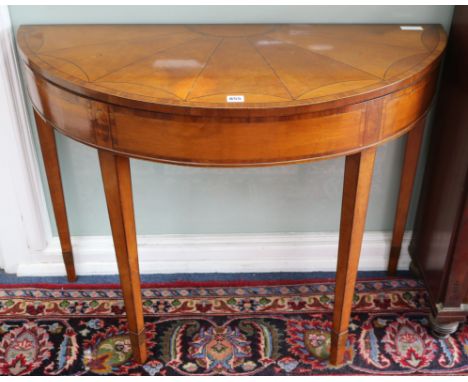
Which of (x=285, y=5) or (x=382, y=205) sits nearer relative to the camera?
(x=285, y=5)

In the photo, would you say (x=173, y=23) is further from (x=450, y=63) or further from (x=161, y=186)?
(x=450, y=63)

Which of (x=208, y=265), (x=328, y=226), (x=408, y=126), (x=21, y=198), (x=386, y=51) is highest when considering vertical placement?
(x=386, y=51)

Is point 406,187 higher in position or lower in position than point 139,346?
higher

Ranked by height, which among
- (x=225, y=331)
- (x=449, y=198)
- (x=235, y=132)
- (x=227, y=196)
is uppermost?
(x=235, y=132)

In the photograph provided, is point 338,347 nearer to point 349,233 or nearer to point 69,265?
point 349,233

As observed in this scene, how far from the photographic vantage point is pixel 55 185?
1.68 meters

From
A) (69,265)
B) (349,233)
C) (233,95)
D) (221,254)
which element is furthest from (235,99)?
(69,265)

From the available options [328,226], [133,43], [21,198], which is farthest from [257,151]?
[21,198]

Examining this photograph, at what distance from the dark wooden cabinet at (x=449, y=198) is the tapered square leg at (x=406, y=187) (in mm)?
50

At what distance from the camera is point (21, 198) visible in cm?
177

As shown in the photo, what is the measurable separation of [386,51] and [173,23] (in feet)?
1.82

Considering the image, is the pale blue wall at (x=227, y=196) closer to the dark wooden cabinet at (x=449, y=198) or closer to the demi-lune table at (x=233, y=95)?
the dark wooden cabinet at (x=449, y=198)

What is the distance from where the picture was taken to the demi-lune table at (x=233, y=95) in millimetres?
1110

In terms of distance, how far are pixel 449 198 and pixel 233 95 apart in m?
0.73
